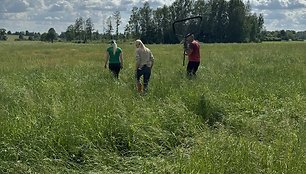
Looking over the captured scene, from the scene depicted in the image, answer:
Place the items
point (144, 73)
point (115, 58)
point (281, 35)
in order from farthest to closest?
point (281, 35) < point (115, 58) < point (144, 73)

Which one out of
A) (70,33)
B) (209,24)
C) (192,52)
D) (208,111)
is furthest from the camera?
(70,33)

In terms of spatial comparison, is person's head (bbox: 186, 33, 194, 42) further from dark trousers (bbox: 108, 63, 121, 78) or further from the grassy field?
the grassy field

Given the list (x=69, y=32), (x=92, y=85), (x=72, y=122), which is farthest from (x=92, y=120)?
(x=69, y=32)

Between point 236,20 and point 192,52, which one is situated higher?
point 236,20

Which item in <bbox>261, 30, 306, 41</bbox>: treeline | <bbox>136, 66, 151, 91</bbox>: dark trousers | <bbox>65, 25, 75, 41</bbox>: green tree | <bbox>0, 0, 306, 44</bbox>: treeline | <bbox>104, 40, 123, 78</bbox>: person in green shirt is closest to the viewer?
<bbox>136, 66, 151, 91</bbox>: dark trousers

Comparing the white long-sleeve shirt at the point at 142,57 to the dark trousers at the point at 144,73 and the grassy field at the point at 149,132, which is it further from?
the grassy field at the point at 149,132

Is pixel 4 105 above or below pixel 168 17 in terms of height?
below

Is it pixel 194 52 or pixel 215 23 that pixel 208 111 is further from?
pixel 215 23

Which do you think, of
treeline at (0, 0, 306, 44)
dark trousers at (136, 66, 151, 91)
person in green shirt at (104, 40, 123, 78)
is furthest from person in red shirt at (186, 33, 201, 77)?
treeline at (0, 0, 306, 44)

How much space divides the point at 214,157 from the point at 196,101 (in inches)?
112

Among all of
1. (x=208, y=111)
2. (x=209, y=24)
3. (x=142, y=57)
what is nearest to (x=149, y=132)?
(x=208, y=111)

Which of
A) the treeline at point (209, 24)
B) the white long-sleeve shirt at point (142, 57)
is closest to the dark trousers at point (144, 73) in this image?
the white long-sleeve shirt at point (142, 57)

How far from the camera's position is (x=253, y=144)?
184 inches

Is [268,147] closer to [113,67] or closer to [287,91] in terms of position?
[287,91]
